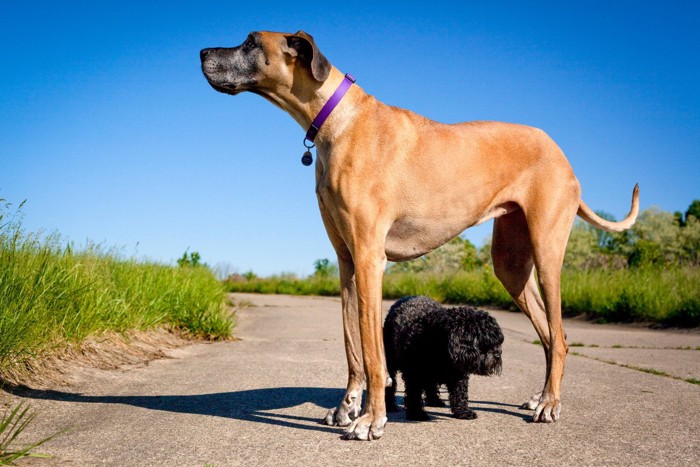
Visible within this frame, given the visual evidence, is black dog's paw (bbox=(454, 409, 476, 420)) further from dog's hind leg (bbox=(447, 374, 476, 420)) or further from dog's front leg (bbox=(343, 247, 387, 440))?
dog's front leg (bbox=(343, 247, 387, 440))

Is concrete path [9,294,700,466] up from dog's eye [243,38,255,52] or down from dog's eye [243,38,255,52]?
down

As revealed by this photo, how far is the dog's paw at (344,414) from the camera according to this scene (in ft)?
12.5

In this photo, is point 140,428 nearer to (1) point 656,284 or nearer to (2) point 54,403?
(2) point 54,403

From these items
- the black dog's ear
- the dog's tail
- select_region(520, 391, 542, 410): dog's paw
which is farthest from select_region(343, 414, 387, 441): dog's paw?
the dog's tail

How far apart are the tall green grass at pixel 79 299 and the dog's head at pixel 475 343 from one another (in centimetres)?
Result: 321

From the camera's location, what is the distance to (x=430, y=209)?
13.0 ft

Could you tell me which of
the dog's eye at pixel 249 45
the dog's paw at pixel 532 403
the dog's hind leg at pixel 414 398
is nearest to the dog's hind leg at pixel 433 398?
the dog's hind leg at pixel 414 398

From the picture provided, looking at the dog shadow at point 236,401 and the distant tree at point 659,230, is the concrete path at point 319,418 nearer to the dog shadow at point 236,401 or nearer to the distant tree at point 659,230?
the dog shadow at point 236,401

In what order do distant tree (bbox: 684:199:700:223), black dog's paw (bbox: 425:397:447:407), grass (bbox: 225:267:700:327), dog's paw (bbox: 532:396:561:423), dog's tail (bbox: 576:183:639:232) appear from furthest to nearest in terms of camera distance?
distant tree (bbox: 684:199:700:223), grass (bbox: 225:267:700:327), dog's tail (bbox: 576:183:639:232), black dog's paw (bbox: 425:397:447:407), dog's paw (bbox: 532:396:561:423)

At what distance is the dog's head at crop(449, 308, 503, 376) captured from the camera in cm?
381

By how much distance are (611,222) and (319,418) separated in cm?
290

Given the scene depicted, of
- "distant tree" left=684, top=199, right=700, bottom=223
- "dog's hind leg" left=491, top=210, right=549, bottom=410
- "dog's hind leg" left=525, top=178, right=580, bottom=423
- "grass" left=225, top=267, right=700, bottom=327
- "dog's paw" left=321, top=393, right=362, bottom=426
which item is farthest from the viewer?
"distant tree" left=684, top=199, right=700, bottom=223

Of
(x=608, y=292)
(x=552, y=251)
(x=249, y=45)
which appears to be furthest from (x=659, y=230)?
(x=249, y=45)

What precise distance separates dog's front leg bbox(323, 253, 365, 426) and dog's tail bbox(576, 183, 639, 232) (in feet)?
6.62
